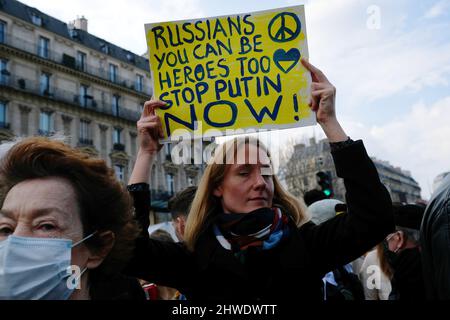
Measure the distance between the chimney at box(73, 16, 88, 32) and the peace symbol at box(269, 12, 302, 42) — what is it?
34887 mm

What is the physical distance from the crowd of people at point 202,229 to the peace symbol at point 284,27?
0.25 meters

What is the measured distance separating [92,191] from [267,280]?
33.7 inches

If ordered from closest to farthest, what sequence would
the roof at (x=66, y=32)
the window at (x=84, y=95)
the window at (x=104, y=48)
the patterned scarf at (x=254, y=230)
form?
1. the patterned scarf at (x=254, y=230)
2. the roof at (x=66, y=32)
3. the window at (x=84, y=95)
4. the window at (x=104, y=48)

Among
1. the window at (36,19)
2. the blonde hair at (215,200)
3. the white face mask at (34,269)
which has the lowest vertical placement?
the white face mask at (34,269)

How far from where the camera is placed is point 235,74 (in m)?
2.42

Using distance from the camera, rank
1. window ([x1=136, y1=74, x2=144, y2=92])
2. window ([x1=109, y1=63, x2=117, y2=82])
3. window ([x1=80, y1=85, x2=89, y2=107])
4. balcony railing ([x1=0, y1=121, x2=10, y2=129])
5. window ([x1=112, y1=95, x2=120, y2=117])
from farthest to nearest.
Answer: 1. window ([x1=136, y1=74, x2=144, y2=92])
2. window ([x1=109, y1=63, x2=117, y2=82])
3. window ([x1=112, y1=95, x2=120, y2=117])
4. window ([x1=80, y1=85, x2=89, y2=107])
5. balcony railing ([x1=0, y1=121, x2=10, y2=129])

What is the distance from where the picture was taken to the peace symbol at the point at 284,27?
7.80 ft

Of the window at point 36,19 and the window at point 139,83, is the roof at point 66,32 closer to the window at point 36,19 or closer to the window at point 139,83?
the window at point 36,19

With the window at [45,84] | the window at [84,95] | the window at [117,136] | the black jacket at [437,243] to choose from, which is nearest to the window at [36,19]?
the window at [45,84]

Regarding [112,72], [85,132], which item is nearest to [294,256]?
[85,132]

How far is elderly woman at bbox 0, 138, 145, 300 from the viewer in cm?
158

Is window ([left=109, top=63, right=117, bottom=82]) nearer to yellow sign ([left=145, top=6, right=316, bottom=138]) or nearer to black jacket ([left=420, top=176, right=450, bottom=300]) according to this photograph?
yellow sign ([left=145, top=6, right=316, bottom=138])

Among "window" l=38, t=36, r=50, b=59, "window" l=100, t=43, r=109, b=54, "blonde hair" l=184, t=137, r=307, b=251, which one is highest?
"window" l=100, t=43, r=109, b=54

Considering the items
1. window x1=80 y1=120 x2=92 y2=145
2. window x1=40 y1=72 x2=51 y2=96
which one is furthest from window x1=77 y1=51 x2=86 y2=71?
window x1=80 y1=120 x2=92 y2=145
